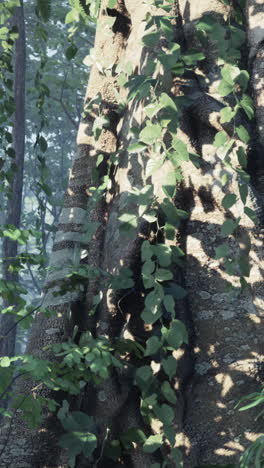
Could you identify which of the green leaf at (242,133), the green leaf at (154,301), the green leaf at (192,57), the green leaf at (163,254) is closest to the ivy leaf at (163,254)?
the green leaf at (163,254)

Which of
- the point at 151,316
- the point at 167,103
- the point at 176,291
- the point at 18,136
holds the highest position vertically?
the point at 18,136

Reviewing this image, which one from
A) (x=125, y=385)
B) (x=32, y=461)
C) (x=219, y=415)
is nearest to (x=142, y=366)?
(x=125, y=385)

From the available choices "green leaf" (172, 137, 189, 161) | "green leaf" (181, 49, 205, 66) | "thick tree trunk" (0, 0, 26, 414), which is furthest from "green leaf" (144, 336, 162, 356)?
"thick tree trunk" (0, 0, 26, 414)

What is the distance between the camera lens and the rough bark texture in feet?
9.57

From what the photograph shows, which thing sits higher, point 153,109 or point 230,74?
point 230,74

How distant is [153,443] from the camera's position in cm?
279

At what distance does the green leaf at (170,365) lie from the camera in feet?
8.87

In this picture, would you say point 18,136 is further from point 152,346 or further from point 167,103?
point 152,346

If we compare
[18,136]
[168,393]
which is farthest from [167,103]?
[18,136]

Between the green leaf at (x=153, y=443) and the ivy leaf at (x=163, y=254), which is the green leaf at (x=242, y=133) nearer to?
the ivy leaf at (x=163, y=254)

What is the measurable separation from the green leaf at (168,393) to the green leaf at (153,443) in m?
0.16

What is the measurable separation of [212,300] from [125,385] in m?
0.51

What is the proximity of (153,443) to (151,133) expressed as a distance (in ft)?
3.98

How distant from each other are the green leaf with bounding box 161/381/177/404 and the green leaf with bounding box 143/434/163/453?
0.16m
